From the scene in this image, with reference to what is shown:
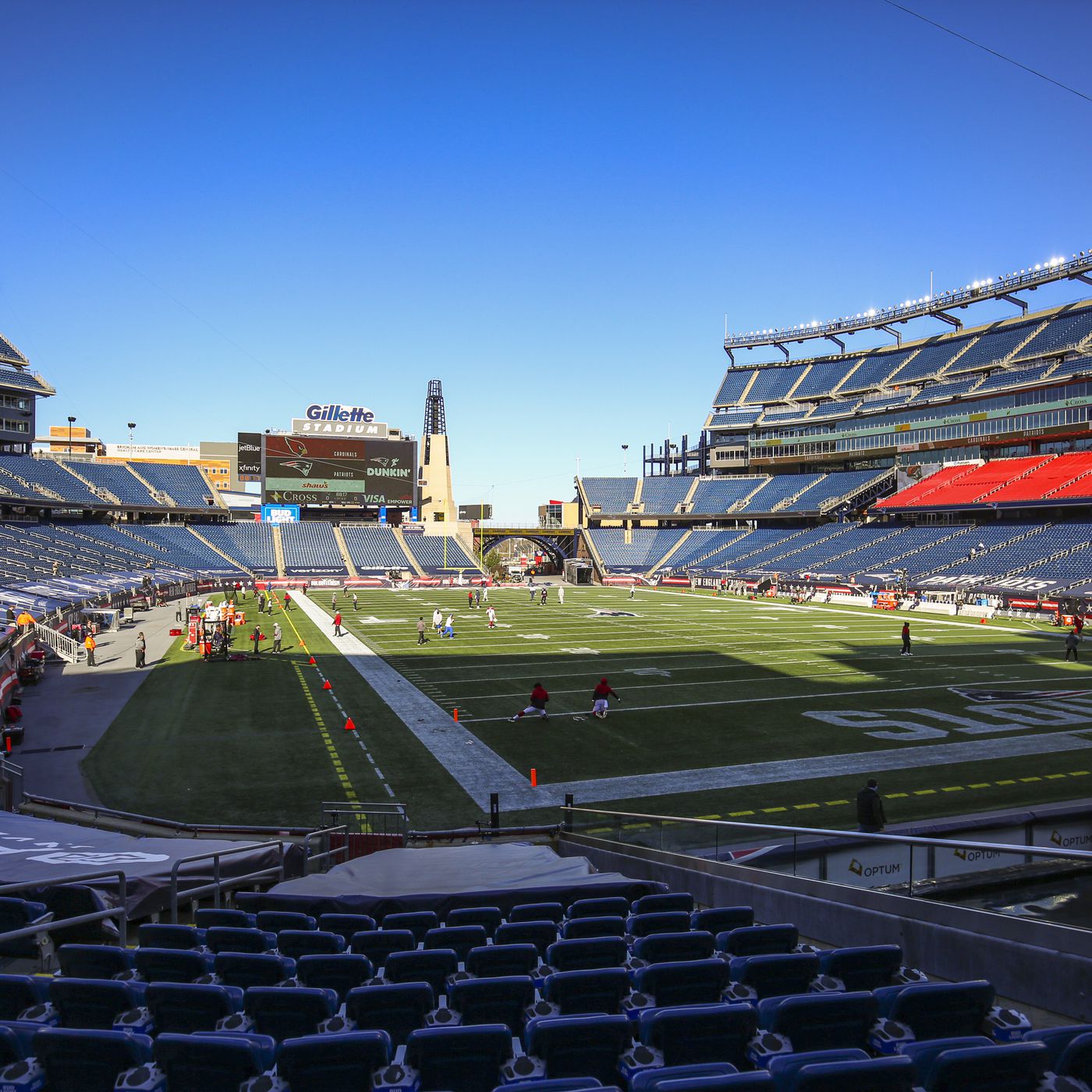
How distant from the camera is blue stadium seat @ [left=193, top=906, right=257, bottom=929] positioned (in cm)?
650

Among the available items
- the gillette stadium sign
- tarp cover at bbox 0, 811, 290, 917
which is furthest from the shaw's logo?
tarp cover at bbox 0, 811, 290, 917

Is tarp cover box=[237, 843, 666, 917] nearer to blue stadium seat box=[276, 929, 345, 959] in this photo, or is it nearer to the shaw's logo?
blue stadium seat box=[276, 929, 345, 959]

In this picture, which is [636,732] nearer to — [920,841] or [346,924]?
[920,841]

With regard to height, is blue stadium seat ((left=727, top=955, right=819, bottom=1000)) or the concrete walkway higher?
blue stadium seat ((left=727, top=955, right=819, bottom=1000))

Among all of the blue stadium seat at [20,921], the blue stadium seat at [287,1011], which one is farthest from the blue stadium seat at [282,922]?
the blue stadium seat at [287,1011]

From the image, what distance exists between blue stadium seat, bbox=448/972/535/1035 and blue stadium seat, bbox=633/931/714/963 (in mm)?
1246

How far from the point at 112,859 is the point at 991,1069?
763 centimetres

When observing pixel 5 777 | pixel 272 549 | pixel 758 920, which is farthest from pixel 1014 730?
pixel 272 549

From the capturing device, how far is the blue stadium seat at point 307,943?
18.4ft

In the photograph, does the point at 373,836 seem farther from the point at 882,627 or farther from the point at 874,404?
the point at 874,404

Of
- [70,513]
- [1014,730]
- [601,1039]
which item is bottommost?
[1014,730]

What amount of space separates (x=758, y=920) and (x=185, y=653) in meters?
28.8

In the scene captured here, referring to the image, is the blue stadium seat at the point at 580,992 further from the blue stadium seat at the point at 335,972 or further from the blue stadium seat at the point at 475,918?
the blue stadium seat at the point at 475,918

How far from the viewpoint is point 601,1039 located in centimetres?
348
